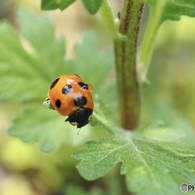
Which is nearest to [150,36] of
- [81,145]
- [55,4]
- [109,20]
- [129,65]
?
[129,65]

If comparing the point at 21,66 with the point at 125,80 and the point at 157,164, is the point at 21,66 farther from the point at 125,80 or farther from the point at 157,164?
the point at 157,164

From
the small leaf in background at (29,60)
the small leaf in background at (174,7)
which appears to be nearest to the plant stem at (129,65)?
the small leaf in background at (174,7)

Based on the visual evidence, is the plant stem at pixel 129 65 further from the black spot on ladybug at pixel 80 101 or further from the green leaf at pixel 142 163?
the green leaf at pixel 142 163

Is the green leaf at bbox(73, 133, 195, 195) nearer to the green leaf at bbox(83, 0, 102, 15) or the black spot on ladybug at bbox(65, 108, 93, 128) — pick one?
the black spot on ladybug at bbox(65, 108, 93, 128)

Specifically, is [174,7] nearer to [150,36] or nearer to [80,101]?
[150,36]

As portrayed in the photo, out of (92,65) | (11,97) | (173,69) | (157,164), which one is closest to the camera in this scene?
(157,164)

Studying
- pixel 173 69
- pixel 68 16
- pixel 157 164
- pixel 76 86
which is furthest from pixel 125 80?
pixel 68 16
